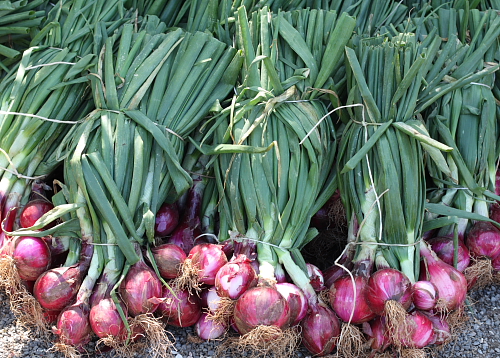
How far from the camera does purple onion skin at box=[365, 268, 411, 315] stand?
1652mm

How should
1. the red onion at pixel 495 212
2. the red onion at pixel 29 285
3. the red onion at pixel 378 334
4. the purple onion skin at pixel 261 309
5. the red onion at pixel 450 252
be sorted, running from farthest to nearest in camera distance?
the red onion at pixel 495 212 < the red onion at pixel 450 252 < the red onion at pixel 29 285 < the red onion at pixel 378 334 < the purple onion skin at pixel 261 309

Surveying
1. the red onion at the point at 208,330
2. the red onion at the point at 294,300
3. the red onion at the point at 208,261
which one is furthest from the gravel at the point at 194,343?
the red onion at the point at 208,261

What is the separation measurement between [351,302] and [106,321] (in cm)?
78

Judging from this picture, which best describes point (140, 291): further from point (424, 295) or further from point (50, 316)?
point (424, 295)

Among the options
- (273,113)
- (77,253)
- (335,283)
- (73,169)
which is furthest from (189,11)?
(335,283)

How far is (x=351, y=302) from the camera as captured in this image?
1.71 metres

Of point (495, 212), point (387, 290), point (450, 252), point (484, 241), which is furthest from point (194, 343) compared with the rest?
point (495, 212)

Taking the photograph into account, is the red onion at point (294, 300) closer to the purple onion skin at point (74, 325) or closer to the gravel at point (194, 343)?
the gravel at point (194, 343)

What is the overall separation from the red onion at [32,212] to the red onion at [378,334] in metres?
1.18

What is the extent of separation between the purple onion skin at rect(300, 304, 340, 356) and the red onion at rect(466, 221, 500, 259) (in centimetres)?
62

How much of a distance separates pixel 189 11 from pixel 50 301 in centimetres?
142

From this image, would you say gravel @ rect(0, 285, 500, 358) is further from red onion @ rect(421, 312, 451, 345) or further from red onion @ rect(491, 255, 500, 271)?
red onion @ rect(491, 255, 500, 271)

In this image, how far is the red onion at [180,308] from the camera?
5.72 feet

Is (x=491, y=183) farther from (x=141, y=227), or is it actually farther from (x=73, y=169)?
(x=73, y=169)
